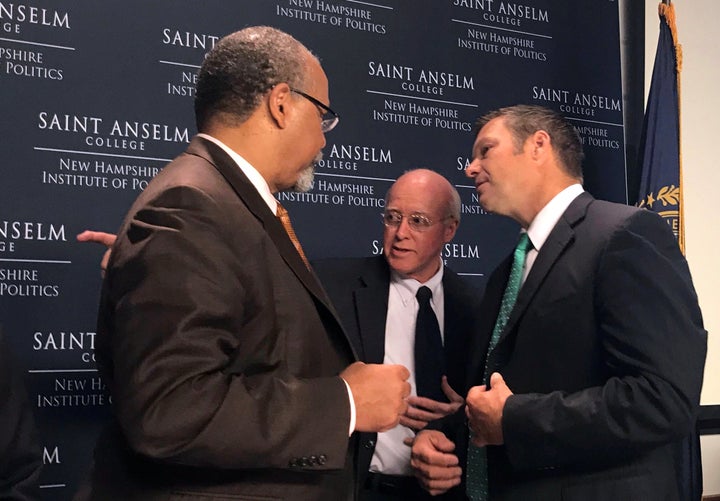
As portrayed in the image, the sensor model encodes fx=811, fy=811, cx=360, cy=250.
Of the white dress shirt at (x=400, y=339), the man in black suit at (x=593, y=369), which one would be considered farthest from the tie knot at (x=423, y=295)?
the man in black suit at (x=593, y=369)

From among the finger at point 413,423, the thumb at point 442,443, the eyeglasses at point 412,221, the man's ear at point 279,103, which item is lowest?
the thumb at point 442,443

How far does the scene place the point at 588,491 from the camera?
194 cm

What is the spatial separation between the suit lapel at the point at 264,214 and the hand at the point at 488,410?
2.06ft

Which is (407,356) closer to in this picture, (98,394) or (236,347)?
(98,394)

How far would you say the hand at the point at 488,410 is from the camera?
78.3 inches

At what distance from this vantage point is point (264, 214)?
1527mm

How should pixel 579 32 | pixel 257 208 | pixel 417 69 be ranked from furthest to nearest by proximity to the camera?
pixel 579 32, pixel 417 69, pixel 257 208

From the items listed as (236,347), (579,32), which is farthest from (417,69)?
(236,347)

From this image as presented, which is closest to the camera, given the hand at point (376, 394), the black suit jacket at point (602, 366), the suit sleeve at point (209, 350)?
the suit sleeve at point (209, 350)

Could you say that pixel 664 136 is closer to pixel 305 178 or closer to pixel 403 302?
pixel 403 302

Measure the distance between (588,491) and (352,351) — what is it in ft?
2.48

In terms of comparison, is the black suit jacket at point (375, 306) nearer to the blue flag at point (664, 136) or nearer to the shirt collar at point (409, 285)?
the shirt collar at point (409, 285)

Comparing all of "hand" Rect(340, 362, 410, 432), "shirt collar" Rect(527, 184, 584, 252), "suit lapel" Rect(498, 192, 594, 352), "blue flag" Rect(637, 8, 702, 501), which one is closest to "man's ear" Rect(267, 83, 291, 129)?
"hand" Rect(340, 362, 410, 432)

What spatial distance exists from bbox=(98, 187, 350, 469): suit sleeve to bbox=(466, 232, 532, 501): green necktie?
858 mm
